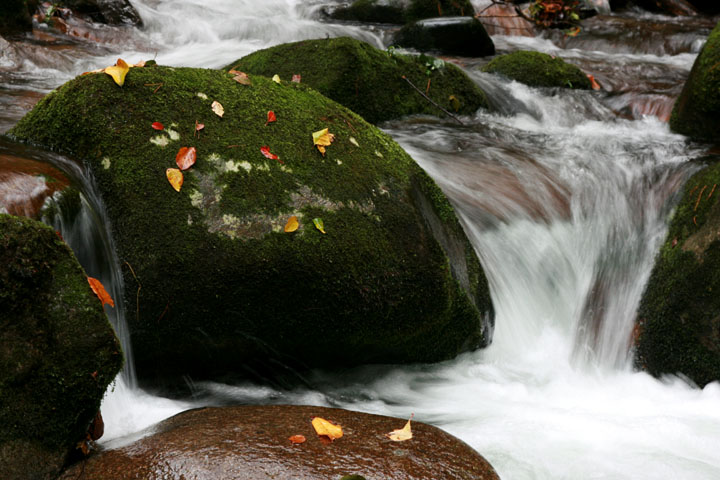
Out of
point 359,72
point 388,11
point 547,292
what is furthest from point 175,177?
point 388,11

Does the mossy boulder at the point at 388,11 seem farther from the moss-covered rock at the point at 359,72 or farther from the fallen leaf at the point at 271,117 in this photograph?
the fallen leaf at the point at 271,117

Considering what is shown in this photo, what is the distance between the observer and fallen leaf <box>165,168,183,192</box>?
3.31m

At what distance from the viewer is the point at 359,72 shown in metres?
5.95

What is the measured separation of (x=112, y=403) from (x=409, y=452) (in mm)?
1435

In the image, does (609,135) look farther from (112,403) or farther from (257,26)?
(257,26)

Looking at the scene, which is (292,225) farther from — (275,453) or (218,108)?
(275,453)

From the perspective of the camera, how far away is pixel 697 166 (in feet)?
17.9

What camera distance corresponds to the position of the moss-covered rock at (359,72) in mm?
5852

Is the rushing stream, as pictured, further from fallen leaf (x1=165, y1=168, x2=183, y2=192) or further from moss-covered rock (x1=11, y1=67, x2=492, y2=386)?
fallen leaf (x1=165, y1=168, x2=183, y2=192)

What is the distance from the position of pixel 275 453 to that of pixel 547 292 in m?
3.01

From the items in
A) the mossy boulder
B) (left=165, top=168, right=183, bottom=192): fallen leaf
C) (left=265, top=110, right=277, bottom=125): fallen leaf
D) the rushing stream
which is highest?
the mossy boulder

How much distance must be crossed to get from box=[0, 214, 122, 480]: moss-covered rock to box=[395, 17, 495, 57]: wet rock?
8.92 m

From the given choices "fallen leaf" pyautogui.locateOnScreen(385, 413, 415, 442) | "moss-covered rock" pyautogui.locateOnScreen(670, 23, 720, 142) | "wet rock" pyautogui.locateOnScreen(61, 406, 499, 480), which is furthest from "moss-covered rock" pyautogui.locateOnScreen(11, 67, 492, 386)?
"moss-covered rock" pyautogui.locateOnScreen(670, 23, 720, 142)

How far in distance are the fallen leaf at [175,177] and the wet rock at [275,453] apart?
46.0 inches
